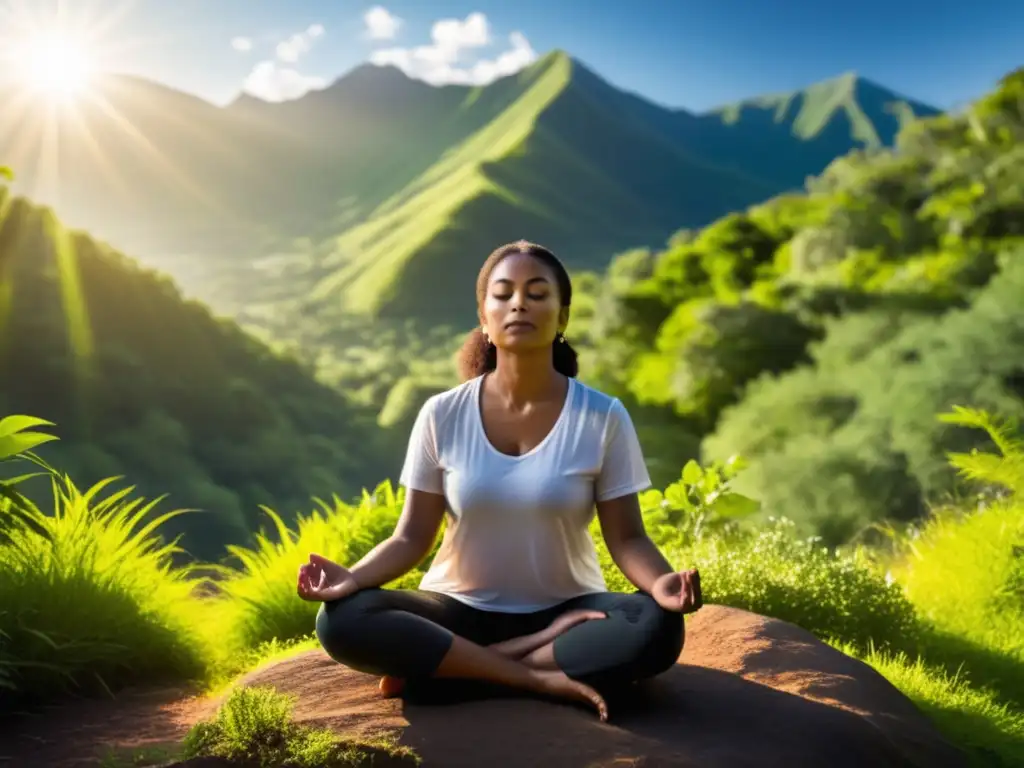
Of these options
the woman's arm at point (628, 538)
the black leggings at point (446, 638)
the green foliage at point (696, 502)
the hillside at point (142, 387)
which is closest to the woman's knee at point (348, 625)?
the black leggings at point (446, 638)

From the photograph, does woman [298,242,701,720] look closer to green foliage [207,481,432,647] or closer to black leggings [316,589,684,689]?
black leggings [316,589,684,689]

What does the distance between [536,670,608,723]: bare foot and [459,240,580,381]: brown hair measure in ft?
3.45

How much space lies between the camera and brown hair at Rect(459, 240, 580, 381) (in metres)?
3.40

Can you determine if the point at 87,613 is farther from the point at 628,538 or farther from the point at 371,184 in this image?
the point at 371,184

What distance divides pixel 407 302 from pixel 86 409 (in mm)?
76342

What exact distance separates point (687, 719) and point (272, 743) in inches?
49.4

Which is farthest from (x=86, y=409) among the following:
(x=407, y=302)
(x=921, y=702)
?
(x=407, y=302)

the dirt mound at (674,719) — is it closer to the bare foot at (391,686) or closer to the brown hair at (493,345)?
the bare foot at (391,686)

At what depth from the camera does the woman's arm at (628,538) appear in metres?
3.23

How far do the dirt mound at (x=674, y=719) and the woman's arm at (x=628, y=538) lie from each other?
0.42 m

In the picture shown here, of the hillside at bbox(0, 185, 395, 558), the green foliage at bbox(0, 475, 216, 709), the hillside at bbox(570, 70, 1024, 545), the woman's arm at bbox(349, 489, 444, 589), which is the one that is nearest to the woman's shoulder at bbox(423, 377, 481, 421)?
the woman's arm at bbox(349, 489, 444, 589)

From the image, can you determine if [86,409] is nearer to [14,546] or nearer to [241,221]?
[14,546]

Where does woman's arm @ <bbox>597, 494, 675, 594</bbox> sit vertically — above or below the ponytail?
below

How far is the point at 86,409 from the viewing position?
2605 cm
